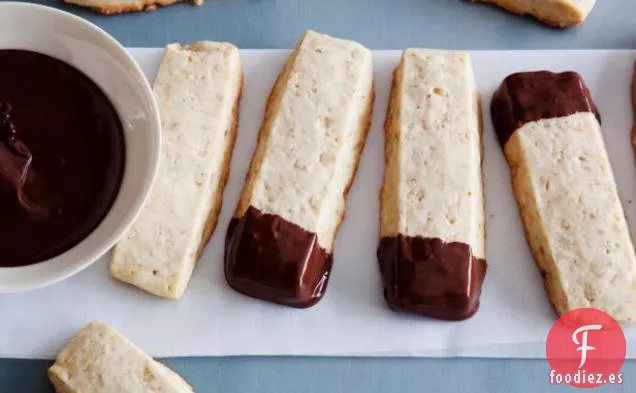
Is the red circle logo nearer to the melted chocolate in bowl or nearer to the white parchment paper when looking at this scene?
the white parchment paper

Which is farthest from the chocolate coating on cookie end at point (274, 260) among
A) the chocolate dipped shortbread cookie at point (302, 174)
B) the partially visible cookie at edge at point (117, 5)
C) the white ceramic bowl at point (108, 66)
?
the partially visible cookie at edge at point (117, 5)

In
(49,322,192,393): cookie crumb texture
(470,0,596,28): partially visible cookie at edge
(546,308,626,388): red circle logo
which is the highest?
(470,0,596,28): partially visible cookie at edge

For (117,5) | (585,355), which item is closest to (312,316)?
(585,355)

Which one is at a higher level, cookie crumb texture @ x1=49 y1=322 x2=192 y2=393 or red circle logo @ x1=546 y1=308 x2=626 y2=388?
red circle logo @ x1=546 y1=308 x2=626 y2=388

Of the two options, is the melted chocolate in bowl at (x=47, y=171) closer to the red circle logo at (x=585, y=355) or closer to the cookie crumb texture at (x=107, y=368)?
the cookie crumb texture at (x=107, y=368)

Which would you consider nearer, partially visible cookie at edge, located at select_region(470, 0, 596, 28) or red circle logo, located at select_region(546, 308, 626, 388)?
red circle logo, located at select_region(546, 308, 626, 388)

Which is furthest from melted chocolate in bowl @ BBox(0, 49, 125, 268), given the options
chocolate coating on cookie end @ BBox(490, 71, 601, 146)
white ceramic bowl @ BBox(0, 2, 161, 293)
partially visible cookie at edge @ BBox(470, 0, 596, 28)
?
partially visible cookie at edge @ BBox(470, 0, 596, 28)

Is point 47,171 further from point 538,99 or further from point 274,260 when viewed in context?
point 538,99

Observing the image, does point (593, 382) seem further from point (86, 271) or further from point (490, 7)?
point (86, 271)
